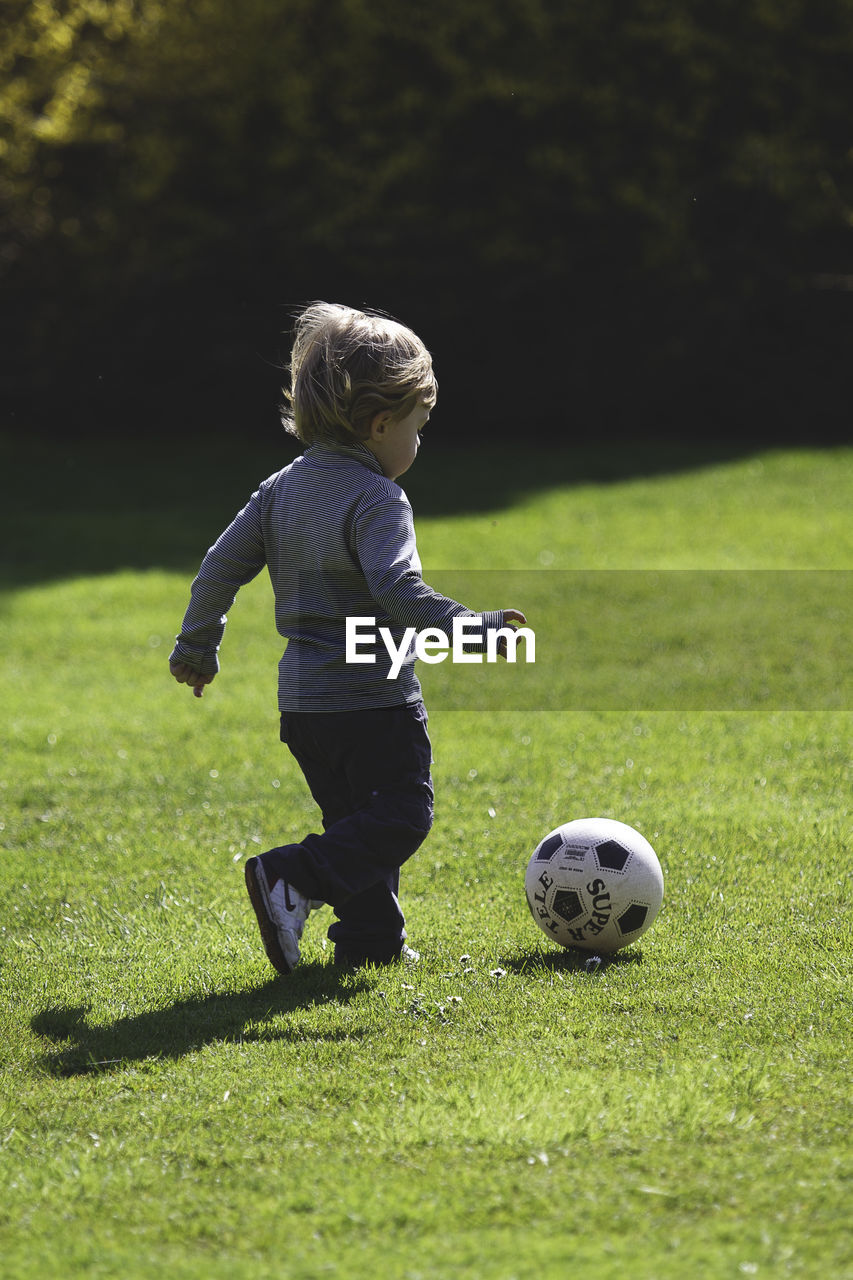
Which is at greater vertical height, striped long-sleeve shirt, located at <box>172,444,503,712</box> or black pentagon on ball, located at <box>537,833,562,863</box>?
striped long-sleeve shirt, located at <box>172,444,503,712</box>

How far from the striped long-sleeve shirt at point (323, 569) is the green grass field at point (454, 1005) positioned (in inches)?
36.5

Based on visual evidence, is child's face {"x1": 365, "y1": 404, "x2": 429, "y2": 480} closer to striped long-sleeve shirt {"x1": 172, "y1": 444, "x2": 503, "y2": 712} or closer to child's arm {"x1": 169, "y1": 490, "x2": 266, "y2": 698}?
striped long-sleeve shirt {"x1": 172, "y1": 444, "x2": 503, "y2": 712}

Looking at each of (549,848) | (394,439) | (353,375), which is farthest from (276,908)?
(353,375)

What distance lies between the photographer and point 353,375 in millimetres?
4105

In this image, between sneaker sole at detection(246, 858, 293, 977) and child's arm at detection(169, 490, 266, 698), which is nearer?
sneaker sole at detection(246, 858, 293, 977)

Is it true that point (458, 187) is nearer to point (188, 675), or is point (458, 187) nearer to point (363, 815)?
point (188, 675)

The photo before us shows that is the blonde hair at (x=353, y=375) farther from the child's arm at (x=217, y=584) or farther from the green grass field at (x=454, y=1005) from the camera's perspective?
the green grass field at (x=454, y=1005)

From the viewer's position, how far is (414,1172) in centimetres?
295

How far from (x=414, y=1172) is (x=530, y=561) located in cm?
990

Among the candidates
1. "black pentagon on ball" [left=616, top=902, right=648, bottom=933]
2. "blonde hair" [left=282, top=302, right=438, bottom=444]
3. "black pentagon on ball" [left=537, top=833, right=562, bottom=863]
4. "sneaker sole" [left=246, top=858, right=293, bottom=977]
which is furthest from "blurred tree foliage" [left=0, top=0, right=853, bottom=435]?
"sneaker sole" [left=246, top=858, right=293, bottom=977]

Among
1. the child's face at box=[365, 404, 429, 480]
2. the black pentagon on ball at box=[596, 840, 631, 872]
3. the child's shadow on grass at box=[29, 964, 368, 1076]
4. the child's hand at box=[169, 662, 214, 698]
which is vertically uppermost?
the child's face at box=[365, 404, 429, 480]

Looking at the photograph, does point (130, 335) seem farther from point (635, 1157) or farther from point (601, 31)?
point (635, 1157)

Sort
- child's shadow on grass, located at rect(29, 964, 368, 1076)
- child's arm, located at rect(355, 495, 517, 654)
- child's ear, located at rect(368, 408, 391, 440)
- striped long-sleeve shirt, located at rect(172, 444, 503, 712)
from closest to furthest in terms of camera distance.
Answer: child's shadow on grass, located at rect(29, 964, 368, 1076) → child's arm, located at rect(355, 495, 517, 654) → striped long-sleeve shirt, located at rect(172, 444, 503, 712) → child's ear, located at rect(368, 408, 391, 440)

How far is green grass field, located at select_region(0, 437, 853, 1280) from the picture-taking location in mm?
2744
